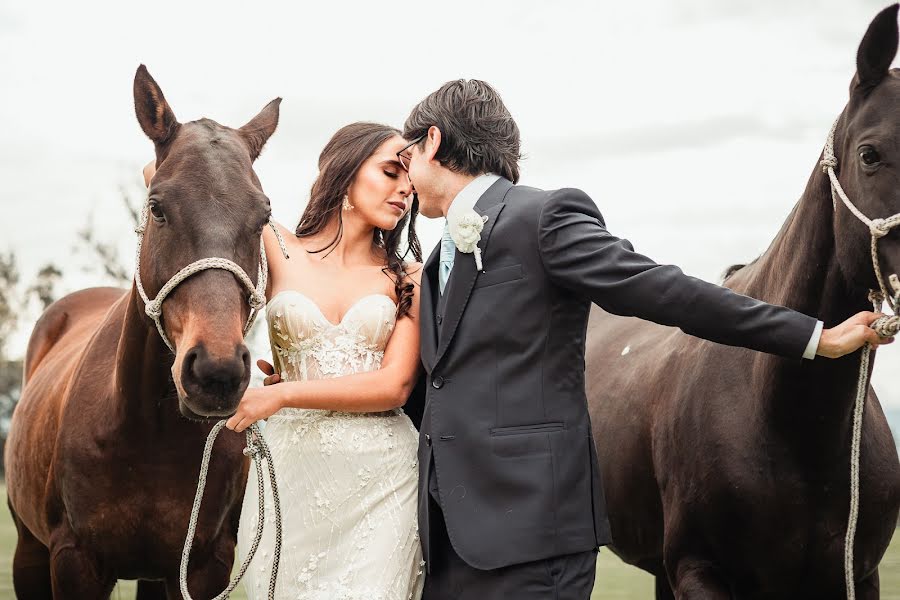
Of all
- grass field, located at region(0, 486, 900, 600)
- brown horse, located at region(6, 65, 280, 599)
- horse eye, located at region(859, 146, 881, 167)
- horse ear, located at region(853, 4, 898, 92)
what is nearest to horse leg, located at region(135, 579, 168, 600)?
brown horse, located at region(6, 65, 280, 599)

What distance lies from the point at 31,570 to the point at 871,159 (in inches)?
194

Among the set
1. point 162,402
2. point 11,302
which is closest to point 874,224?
point 162,402

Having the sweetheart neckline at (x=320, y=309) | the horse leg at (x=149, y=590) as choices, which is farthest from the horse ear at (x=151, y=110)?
the horse leg at (x=149, y=590)

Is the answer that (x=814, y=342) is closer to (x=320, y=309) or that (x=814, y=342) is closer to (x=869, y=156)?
(x=869, y=156)

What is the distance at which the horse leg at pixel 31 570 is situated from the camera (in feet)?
18.6

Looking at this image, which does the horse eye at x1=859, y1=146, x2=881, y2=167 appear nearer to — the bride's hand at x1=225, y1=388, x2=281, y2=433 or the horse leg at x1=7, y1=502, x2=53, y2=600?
the bride's hand at x1=225, y1=388, x2=281, y2=433

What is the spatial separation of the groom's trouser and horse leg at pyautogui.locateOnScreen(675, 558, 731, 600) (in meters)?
1.03

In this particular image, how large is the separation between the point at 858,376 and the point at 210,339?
7.20 feet

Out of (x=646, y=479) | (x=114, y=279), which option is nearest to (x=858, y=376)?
(x=646, y=479)

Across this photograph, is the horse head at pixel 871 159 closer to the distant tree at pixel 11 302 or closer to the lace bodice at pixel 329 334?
the lace bodice at pixel 329 334

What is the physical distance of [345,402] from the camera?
3.19 metres

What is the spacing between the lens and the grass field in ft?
28.0

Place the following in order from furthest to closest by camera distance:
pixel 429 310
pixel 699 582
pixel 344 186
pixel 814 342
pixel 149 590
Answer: pixel 149 590 → pixel 699 582 → pixel 344 186 → pixel 429 310 → pixel 814 342

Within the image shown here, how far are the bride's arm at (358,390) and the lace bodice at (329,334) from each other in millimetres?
61
